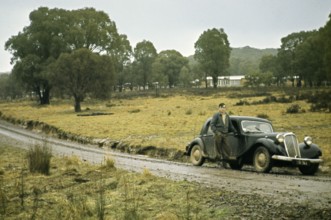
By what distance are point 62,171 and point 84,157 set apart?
16.9ft

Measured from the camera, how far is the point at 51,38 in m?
66.7

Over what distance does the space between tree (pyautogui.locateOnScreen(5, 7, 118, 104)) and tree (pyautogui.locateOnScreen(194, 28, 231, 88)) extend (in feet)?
130

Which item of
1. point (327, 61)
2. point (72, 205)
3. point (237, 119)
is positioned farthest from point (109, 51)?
point (72, 205)

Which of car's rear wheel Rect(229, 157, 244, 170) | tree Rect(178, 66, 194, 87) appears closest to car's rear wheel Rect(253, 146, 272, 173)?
car's rear wheel Rect(229, 157, 244, 170)

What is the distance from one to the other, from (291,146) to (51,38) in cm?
5957

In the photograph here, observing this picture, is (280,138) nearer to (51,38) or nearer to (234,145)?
(234,145)

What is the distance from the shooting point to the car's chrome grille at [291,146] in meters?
13.1

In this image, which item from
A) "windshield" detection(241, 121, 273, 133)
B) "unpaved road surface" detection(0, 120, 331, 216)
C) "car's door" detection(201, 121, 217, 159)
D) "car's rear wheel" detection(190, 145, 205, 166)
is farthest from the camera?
"car's rear wheel" detection(190, 145, 205, 166)

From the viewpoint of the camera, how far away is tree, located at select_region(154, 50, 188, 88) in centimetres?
12288

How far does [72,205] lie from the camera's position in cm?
843

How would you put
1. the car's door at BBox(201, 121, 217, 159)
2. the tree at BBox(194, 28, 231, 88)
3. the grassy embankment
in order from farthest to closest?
1. the tree at BBox(194, 28, 231, 88)
2. the car's door at BBox(201, 121, 217, 159)
3. the grassy embankment

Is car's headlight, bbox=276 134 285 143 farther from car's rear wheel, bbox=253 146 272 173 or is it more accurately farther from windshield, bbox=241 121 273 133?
windshield, bbox=241 121 273 133

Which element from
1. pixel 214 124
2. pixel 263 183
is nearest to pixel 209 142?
pixel 214 124

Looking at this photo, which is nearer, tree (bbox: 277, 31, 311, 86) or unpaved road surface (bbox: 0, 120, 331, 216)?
unpaved road surface (bbox: 0, 120, 331, 216)
